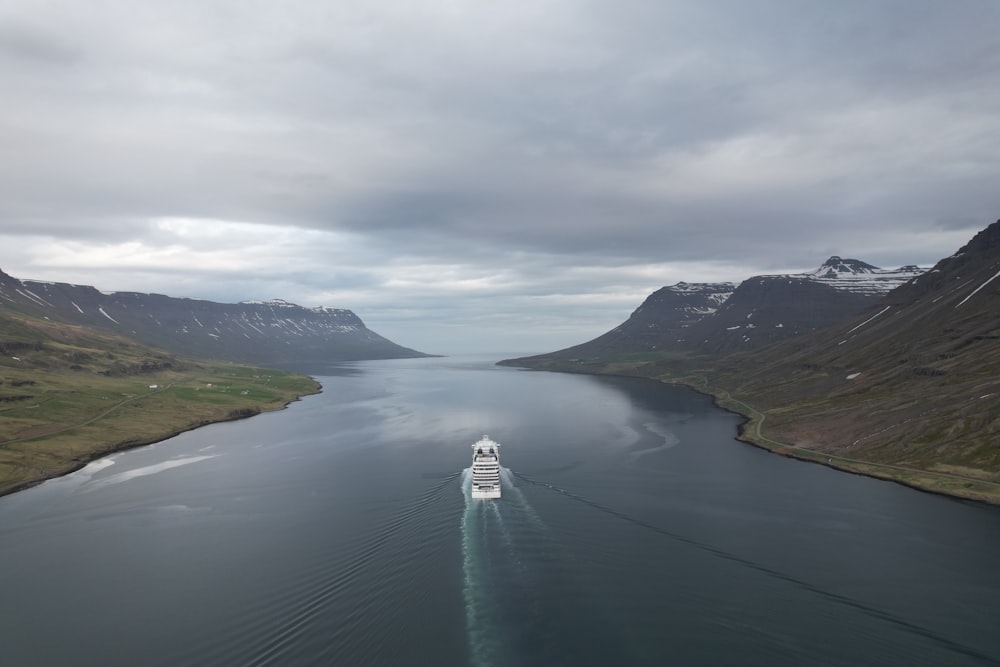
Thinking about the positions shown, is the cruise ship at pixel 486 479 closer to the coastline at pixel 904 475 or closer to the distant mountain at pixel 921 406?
the coastline at pixel 904 475

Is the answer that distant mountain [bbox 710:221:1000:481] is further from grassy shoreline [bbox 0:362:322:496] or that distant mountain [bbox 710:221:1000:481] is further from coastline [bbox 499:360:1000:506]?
grassy shoreline [bbox 0:362:322:496]

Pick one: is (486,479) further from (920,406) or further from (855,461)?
(920,406)

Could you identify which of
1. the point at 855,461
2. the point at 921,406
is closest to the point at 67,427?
the point at 855,461

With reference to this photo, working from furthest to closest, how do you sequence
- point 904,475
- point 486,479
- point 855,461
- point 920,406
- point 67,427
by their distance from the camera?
1. point 67,427
2. point 920,406
3. point 855,461
4. point 904,475
5. point 486,479

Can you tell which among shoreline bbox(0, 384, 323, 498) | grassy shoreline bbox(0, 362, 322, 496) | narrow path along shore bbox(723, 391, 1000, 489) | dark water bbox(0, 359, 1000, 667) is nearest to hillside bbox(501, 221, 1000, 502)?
narrow path along shore bbox(723, 391, 1000, 489)

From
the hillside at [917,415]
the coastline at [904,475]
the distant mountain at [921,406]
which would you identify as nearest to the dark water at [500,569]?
the coastline at [904,475]

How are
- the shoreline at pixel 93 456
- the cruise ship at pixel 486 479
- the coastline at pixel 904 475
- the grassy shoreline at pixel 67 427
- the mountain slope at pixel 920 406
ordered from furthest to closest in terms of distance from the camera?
the grassy shoreline at pixel 67 427, the shoreline at pixel 93 456, the mountain slope at pixel 920 406, the cruise ship at pixel 486 479, the coastline at pixel 904 475

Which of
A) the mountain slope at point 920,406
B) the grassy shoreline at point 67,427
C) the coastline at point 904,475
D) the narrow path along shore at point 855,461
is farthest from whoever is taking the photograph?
the grassy shoreline at point 67,427

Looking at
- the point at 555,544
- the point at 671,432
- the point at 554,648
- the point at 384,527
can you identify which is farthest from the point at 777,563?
the point at 671,432
